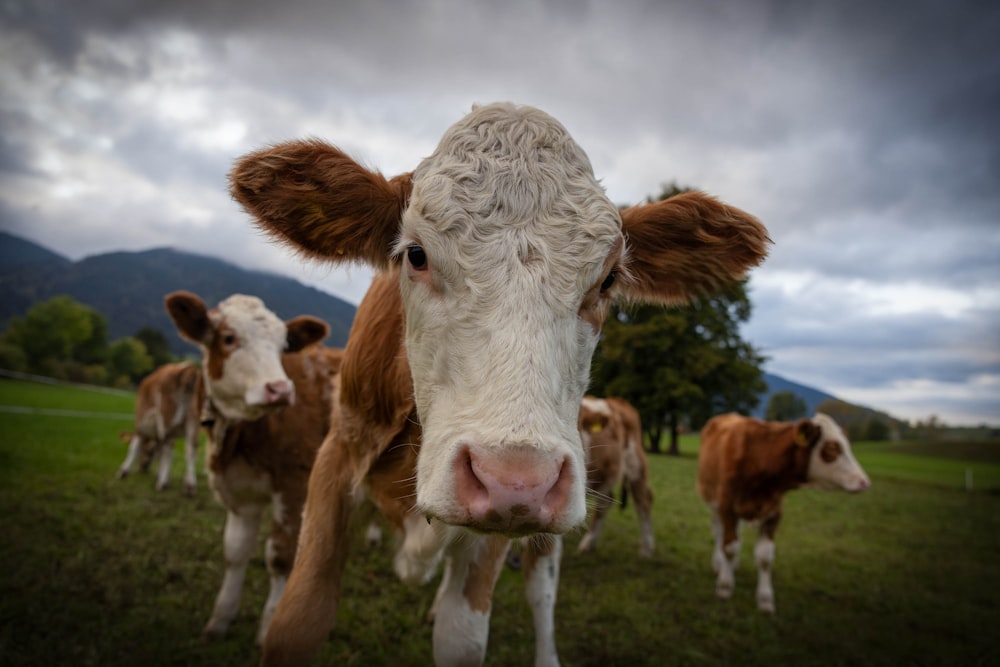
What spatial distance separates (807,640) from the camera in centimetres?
491

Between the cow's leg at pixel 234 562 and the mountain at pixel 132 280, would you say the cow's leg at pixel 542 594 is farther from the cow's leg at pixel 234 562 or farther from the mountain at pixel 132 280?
the mountain at pixel 132 280

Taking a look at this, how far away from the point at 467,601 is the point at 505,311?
73.4 inches

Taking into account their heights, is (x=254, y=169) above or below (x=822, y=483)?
above

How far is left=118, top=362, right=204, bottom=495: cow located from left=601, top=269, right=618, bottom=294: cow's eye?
9011 mm

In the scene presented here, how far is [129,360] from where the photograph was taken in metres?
60.2

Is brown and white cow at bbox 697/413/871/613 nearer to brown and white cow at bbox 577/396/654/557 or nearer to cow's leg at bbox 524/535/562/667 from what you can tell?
brown and white cow at bbox 577/396/654/557

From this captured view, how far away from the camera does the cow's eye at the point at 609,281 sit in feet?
6.03

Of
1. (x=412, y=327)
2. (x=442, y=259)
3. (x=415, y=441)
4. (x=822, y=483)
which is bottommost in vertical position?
(x=822, y=483)

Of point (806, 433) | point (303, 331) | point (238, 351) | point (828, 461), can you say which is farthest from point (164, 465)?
point (828, 461)

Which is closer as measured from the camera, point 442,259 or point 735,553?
point 442,259

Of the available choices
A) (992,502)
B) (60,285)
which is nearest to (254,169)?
(992,502)

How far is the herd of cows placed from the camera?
1263 mm

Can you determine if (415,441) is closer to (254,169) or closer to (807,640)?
(254,169)

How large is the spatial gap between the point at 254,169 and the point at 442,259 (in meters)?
0.96
